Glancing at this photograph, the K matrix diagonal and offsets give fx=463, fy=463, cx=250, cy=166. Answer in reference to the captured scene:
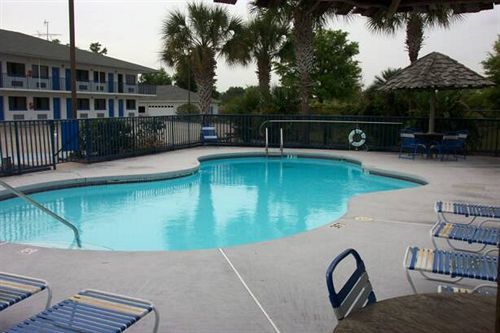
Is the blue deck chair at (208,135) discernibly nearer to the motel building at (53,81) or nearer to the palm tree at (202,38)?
the palm tree at (202,38)

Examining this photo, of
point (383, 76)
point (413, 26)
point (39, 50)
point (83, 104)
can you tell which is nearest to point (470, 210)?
point (383, 76)

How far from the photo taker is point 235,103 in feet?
74.6

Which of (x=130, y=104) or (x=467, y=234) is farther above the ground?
(x=130, y=104)

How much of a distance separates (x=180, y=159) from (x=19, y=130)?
4503mm

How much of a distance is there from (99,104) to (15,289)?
3797 cm

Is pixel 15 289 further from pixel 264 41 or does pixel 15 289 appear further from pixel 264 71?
pixel 264 71

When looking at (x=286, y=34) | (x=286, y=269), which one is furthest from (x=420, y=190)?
(x=286, y=34)

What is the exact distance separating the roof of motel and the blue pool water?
23862mm

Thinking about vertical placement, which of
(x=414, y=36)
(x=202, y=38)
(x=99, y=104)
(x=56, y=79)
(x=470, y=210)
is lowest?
(x=470, y=210)

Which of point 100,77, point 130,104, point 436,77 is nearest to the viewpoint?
point 436,77

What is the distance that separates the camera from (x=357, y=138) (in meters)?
15.7

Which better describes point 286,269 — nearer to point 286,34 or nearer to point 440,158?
point 440,158

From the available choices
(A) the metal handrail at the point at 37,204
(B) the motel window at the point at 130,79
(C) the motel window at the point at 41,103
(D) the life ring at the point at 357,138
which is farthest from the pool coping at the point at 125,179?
(B) the motel window at the point at 130,79

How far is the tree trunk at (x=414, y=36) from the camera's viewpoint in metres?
19.0
